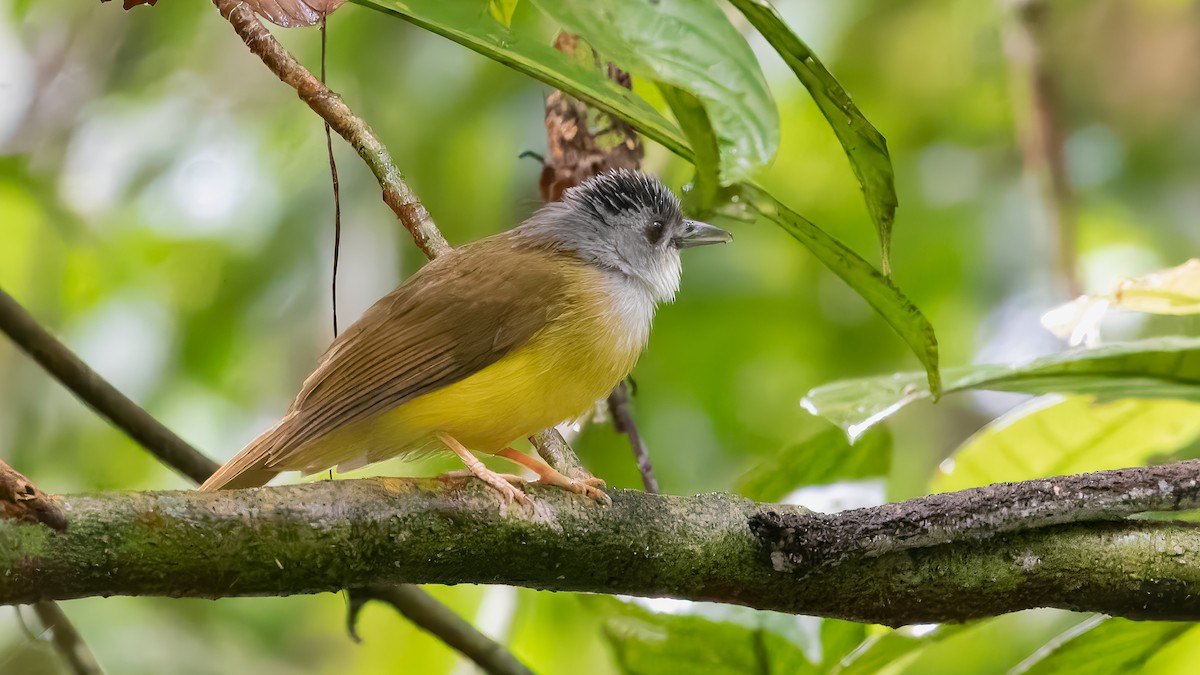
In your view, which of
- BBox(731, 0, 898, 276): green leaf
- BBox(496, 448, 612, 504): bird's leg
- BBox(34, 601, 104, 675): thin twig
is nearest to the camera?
BBox(731, 0, 898, 276): green leaf

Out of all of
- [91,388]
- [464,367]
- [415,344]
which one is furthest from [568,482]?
[91,388]

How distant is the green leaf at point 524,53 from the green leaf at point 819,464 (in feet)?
3.08

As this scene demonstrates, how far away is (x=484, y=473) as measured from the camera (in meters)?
1.91

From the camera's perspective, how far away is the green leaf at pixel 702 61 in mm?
1107

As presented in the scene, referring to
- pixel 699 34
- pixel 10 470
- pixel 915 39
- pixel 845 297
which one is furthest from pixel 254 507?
pixel 915 39

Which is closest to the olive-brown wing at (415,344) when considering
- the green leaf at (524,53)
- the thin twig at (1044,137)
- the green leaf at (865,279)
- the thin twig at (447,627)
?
the thin twig at (447,627)

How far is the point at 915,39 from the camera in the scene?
4738 millimetres

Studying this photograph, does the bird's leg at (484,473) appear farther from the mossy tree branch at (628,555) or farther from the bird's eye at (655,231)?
the bird's eye at (655,231)

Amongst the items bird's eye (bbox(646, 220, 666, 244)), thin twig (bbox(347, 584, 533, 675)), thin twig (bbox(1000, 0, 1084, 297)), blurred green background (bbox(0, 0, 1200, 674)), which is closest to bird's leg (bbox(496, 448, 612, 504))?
thin twig (bbox(347, 584, 533, 675))

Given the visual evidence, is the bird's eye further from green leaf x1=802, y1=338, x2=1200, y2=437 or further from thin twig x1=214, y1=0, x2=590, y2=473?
green leaf x1=802, y1=338, x2=1200, y2=437

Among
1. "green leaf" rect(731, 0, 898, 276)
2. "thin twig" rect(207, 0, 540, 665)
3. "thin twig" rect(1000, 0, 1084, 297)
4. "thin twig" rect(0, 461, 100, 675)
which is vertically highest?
"thin twig" rect(1000, 0, 1084, 297)

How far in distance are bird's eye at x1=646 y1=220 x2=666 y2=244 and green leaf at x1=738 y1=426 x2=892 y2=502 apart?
2.17ft

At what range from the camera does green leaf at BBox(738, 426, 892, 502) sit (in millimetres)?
2430

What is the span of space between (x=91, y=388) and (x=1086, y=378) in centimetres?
196
